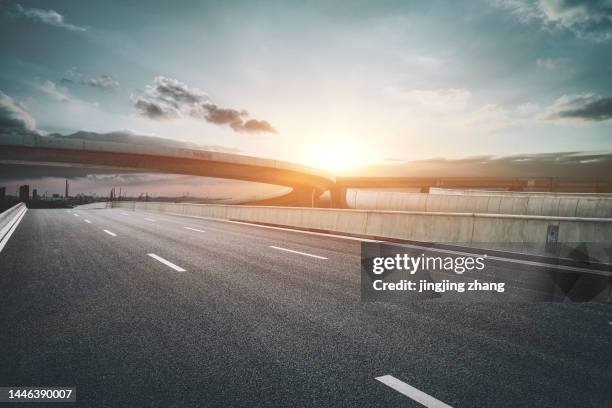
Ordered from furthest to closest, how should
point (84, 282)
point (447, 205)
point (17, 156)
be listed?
point (17, 156) < point (447, 205) < point (84, 282)

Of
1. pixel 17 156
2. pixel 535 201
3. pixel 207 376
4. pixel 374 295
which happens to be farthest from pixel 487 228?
pixel 17 156

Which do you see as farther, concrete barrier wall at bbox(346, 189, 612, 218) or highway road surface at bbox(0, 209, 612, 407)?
concrete barrier wall at bbox(346, 189, 612, 218)

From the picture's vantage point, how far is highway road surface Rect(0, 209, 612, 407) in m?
2.96

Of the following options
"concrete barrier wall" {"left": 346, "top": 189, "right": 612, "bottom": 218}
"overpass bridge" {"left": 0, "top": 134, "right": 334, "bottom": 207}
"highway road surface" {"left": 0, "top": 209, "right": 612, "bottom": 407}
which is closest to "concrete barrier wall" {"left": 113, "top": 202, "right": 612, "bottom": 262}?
"highway road surface" {"left": 0, "top": 209, "right": 612, "bottom": 407}

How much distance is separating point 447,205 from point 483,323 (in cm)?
2124

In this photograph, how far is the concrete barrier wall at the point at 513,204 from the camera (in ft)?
60.5

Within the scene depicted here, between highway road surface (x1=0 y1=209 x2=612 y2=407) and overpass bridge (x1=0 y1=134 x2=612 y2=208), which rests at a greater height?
overpass bridge (x1=0 y1=134 x2=612 y2=208)

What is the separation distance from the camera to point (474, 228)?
10.6 meters

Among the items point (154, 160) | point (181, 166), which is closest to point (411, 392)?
point (154, 160)

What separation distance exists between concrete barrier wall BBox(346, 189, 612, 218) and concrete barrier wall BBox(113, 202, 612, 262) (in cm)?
1115

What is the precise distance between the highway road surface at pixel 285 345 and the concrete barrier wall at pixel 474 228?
3949 millimetres

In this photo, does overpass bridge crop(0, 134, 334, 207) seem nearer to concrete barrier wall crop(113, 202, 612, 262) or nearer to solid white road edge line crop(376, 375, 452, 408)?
concrete barrier wall crop(113, 202, 612, 262)

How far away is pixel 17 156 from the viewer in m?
43.5

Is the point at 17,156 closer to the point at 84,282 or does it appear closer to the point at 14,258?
the point at 14,258
